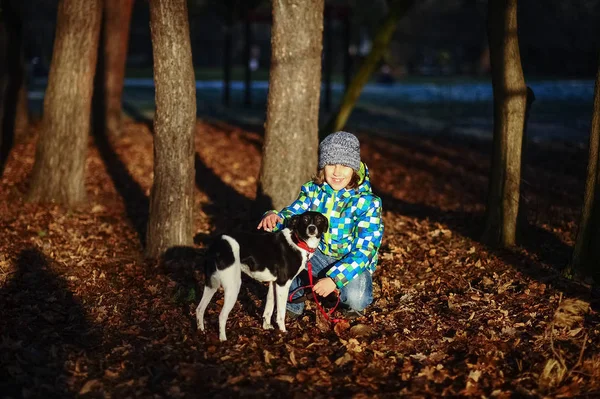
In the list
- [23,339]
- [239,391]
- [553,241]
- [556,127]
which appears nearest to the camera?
[239,391]

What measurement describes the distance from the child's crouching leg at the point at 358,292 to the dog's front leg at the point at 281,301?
69 cm

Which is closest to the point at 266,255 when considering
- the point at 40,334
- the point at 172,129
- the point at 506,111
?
the point at 40,334

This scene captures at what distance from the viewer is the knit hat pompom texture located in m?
6.59

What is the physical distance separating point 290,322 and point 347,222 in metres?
1.03

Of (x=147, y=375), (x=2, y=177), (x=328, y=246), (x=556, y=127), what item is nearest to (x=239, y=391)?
(x=147, y=375)

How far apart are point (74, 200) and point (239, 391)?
292 inches

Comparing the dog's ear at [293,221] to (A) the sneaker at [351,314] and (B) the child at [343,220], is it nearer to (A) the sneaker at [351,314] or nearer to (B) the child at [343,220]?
(B) the child at [343,220]

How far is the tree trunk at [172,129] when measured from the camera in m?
8.79

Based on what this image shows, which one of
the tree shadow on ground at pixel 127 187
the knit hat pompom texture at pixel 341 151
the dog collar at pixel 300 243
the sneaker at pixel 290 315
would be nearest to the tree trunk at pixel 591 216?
the knit hat pompom texture at pixel 341 151

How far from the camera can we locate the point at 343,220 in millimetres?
6887

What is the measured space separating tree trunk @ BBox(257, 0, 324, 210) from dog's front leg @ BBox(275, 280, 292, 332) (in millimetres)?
3514

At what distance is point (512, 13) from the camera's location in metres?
8.95

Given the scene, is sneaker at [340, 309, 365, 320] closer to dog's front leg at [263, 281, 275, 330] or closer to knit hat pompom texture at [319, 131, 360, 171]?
dog's front leg at [263, 281, 275, 330]

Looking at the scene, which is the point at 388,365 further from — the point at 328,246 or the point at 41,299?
the point at 41,299
